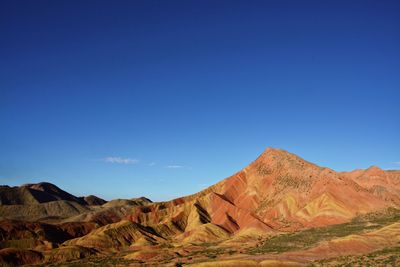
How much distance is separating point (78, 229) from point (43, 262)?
140ft

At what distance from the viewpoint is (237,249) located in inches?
3123

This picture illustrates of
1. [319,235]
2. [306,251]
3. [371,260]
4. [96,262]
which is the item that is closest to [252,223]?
[319,235]

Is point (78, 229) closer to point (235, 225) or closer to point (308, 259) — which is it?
point (235, 225)

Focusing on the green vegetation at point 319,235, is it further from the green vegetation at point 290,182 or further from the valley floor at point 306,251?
the green vegetation at point 290,182

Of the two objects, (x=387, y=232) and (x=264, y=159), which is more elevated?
(x=264, y=159)

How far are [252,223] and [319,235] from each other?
93.1 feet

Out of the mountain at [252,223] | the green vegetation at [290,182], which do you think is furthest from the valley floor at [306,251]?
the green vegetation at [290,182]

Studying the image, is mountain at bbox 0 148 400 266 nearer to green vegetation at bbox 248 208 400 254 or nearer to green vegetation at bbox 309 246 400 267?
green vegetation at bbox 248 208 400 254

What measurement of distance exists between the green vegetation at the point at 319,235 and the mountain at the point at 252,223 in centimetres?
23

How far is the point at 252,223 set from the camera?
359 feet

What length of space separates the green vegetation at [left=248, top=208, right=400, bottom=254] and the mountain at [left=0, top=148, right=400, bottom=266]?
0.76ft

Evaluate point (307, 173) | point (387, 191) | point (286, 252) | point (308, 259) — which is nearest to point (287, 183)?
point (307, 173)

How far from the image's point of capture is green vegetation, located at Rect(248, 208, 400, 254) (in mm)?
73188

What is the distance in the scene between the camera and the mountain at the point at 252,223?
257 ft
